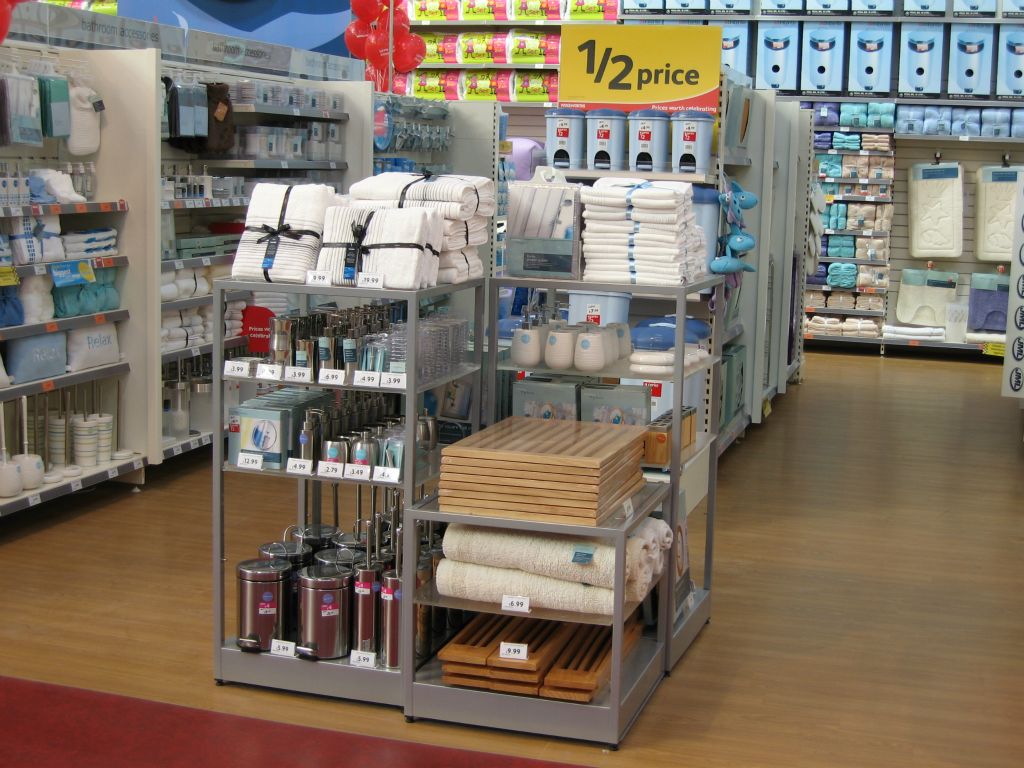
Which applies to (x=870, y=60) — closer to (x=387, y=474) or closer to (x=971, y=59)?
(x=971, y=59)

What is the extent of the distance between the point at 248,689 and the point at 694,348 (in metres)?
2.04

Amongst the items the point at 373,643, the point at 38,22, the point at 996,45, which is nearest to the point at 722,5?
the point at 996,45

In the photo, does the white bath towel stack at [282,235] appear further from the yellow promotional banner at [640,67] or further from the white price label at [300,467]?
the yellow promotional banner at [640,67]

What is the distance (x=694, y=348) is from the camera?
4.85m

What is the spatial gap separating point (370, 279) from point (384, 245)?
10cm

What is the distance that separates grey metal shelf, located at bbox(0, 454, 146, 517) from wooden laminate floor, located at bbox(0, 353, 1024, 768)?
133 mm

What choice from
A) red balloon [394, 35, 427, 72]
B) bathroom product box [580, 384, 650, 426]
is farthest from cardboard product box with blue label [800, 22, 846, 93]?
bathroom product box [580, 384, 650, 426]

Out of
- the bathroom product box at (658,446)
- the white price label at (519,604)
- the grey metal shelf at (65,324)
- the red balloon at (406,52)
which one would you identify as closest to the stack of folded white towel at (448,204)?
the bathroom product box at (658,446)

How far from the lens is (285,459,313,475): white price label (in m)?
3.72

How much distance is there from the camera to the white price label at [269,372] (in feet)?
12.2

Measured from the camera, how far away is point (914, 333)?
36.5 feet

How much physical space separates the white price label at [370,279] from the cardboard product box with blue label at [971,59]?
336 inches

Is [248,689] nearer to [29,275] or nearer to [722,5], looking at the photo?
[29,275]

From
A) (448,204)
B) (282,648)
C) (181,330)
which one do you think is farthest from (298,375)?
(181,330)
